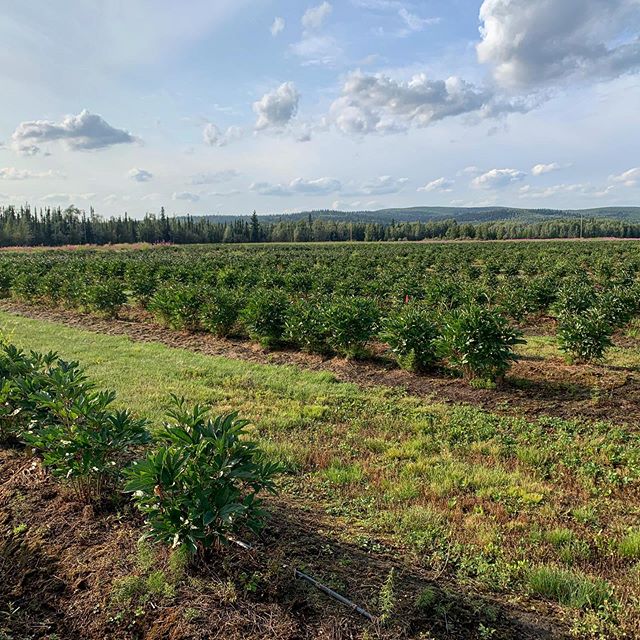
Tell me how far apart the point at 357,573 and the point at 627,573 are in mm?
2080

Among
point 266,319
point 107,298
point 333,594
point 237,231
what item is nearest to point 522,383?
point 266,319

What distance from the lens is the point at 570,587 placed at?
3.39 meters

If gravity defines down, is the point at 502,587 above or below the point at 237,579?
below

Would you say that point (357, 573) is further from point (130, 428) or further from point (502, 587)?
point (130, 428)

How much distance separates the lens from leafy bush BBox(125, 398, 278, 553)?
3150 mm

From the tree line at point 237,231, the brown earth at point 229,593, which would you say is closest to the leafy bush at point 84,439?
the brown earth at point 229,593

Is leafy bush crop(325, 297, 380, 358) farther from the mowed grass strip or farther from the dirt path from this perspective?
the mowed grass strip

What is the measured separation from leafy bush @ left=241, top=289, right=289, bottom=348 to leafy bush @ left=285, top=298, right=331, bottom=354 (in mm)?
416

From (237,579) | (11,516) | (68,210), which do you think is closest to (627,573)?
(237,579)

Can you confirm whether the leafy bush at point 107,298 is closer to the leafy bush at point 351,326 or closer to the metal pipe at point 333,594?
the leafy bush at point 351,326

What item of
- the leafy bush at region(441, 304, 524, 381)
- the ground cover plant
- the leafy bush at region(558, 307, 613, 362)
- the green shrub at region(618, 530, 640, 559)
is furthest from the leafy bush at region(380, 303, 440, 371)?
the green shrub at region(618, 530, 640, 559)

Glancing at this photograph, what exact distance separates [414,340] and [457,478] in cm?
442

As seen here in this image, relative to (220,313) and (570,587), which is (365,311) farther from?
(570,587)

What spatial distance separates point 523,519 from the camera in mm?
4379
